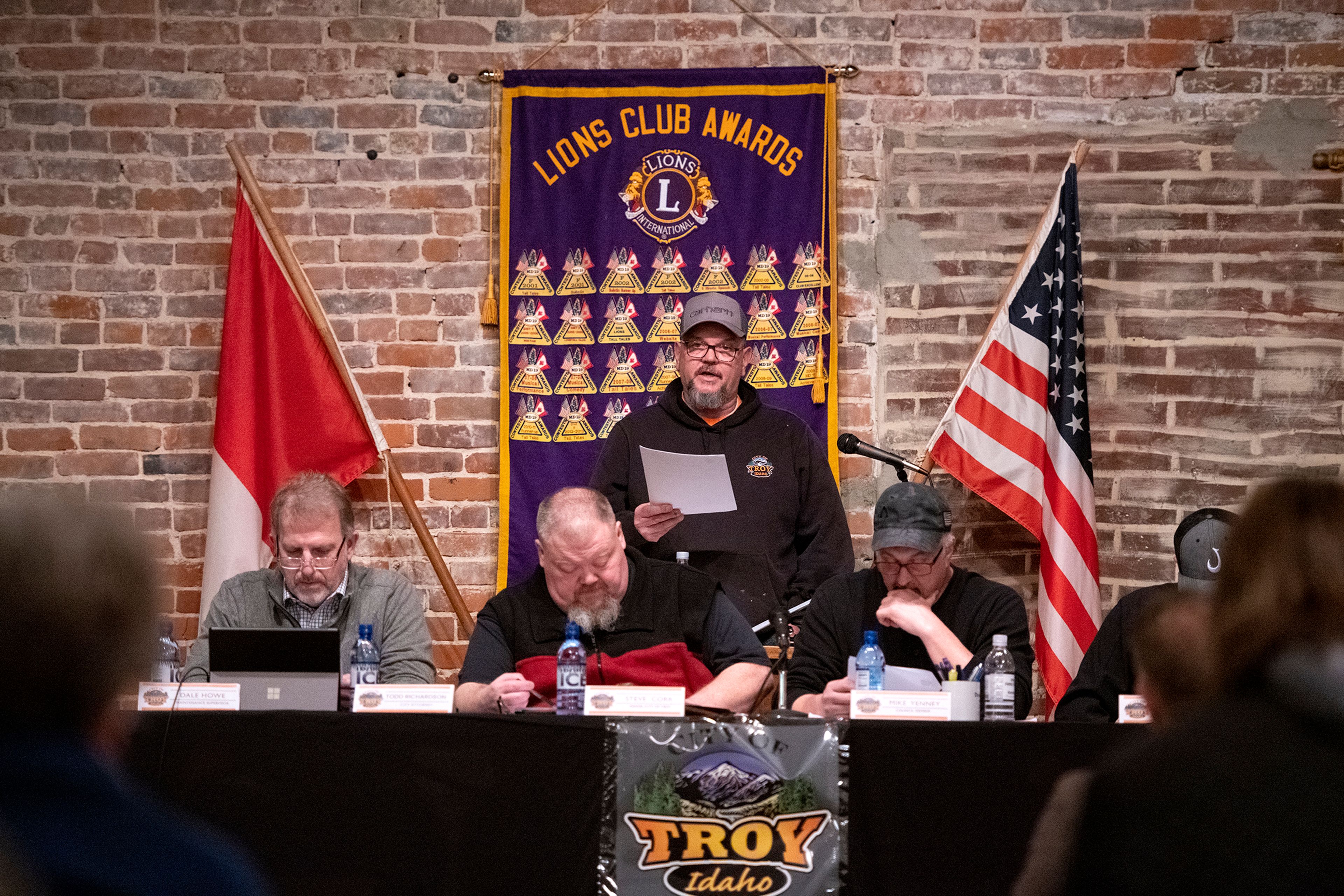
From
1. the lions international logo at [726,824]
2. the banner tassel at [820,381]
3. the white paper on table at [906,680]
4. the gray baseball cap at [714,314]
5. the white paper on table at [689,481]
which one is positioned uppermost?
the gray baseball cap at [714,314]

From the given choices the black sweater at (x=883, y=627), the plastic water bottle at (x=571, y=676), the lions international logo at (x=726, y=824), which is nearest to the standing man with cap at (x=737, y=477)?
the black sweater at (x=883, y=627)

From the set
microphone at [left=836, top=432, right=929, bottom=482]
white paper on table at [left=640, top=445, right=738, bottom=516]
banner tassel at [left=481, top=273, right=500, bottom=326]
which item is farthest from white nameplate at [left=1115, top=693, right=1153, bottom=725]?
banner tassel at [left=481, top=273, right=500, bottom=326]

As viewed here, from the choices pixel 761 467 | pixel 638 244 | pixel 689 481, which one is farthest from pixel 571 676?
pixel 638 244

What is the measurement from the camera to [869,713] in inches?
118

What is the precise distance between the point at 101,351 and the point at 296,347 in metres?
0.81

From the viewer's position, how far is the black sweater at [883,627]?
3658 millimetres

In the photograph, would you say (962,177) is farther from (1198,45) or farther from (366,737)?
(366,737)

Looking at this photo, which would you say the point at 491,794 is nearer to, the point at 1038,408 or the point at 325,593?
the point at 325,593

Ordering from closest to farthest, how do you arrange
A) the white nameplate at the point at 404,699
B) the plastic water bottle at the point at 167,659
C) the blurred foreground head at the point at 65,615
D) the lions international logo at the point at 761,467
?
the blurred foreground head at the point at 65,615
the white nameplate at the point at 404,699
the plastic water bottle at the point at 167,659
the lions international logo at the point at 761,467

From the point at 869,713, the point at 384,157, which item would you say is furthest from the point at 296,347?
the point at 869,713

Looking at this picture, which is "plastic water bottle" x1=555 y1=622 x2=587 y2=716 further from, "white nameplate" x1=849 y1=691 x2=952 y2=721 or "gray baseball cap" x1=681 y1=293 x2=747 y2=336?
"gray baseball cap" x1=681 y1=293 x2=747 y2=336

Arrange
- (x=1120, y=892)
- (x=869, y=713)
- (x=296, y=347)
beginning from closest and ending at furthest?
(x=1120, y=892), (x=869, y=713), (x=296, y=347)

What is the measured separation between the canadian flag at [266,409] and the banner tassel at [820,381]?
1.54 meters

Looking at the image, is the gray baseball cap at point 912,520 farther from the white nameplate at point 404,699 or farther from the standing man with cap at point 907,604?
the white nameplate at point 404,699
